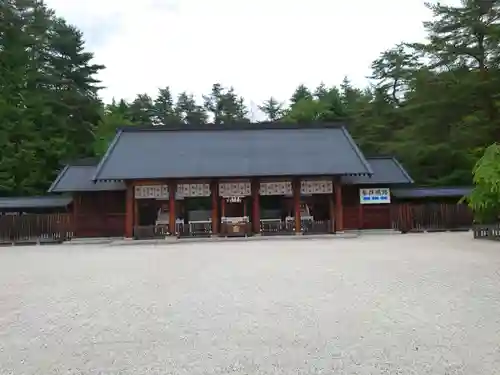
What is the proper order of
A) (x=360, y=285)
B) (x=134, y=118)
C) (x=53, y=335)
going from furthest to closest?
1. (x=134, y=118)
2. (x=360, y=285)
3. (x=53, y=335)

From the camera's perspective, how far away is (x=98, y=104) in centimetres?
3497

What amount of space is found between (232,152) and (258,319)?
17.6 metres

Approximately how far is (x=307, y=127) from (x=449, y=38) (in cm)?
857

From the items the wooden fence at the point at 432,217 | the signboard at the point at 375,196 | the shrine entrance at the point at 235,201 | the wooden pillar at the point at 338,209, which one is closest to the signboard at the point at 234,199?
the shrine entrance at the point at 235,201

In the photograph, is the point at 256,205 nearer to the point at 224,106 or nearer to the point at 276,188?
the point at 276,188

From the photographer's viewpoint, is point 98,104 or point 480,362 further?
point 98,104

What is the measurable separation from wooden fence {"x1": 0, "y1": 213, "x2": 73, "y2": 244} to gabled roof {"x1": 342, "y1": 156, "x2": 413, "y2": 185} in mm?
12618

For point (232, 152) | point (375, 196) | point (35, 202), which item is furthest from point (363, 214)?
point (35, 202)

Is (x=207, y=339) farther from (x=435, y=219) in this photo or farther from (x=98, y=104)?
(x=98, y=104)

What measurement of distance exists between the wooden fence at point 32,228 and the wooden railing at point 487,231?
16.2 metres

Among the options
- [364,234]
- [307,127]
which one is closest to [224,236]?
[364,234]

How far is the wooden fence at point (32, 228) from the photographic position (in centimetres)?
1997

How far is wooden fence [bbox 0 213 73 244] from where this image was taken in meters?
20.0

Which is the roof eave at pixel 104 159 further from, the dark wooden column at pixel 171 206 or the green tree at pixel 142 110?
→ the green tree at pixel 142 110
